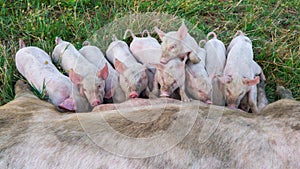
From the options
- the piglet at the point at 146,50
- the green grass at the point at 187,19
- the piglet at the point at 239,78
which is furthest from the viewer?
the green grass at the point at 187,19

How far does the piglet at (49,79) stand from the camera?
331cm

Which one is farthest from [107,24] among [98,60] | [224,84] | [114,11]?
[224,84]

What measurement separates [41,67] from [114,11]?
4.93ft

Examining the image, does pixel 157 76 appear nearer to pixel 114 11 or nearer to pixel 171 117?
pixel 171 117

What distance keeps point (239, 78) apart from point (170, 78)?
23.3 inches

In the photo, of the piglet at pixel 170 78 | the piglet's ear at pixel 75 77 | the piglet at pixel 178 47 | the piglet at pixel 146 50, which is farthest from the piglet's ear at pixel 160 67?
the piglet's ear at pixel 75 77

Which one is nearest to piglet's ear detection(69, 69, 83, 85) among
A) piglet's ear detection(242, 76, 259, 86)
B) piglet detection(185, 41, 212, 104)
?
piglet detection(185, 41, 212, 104)

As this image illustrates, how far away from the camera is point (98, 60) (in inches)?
151

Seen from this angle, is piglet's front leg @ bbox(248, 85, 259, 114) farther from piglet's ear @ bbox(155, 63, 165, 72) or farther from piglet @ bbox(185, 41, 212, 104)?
piglet's ear @ bbox(155, 63, 165, 72)

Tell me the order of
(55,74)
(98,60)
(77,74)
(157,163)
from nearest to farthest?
(157,163) → (77,74) → (55,74) → (98,60)

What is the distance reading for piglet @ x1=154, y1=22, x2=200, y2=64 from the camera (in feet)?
11.5

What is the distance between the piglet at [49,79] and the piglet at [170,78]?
2.03 feet

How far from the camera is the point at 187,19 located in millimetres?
4887

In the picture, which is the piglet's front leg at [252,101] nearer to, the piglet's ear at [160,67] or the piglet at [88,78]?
the piglet's ear at [160,67]
